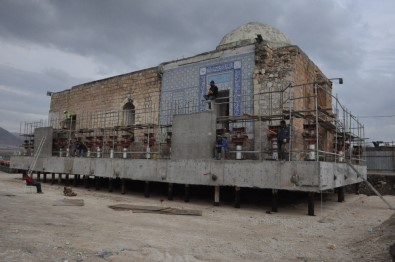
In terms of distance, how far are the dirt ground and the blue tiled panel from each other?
5.25 meters

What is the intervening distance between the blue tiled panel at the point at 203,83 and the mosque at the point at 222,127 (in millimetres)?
41

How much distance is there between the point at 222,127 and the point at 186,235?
612cm

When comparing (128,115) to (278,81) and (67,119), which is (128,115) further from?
(278,81)

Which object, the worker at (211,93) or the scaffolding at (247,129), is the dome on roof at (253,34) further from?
the worker at (211,93)

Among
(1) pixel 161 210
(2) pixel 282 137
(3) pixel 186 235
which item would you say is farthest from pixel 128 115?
(3) pixel 186 235

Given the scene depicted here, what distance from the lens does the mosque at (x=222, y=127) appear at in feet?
32.3

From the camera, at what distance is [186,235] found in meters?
6.31

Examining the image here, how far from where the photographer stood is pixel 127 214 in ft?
27.3

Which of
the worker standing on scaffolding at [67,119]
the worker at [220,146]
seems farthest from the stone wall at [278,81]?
the worker standing on scaffolding at [67,119]


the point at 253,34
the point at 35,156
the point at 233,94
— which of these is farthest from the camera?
the point at 35,156

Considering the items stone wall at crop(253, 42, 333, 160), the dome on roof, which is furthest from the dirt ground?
the dome on roof

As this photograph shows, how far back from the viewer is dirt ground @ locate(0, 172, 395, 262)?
191 inches

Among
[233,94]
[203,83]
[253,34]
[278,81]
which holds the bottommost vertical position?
[233,94]

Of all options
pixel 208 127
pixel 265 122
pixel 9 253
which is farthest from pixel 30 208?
pixel 265 122
